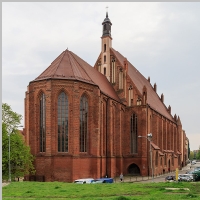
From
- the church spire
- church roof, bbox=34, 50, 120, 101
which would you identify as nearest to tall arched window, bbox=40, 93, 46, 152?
church roof, bbox=34, 50, 120, 101

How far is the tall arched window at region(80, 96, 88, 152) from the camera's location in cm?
4266

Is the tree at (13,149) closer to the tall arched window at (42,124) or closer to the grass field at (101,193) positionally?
the tall arched window at (42,124)

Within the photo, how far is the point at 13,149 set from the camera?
3619cm

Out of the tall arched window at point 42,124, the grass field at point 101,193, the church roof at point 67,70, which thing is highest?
the church roof at point 67,70

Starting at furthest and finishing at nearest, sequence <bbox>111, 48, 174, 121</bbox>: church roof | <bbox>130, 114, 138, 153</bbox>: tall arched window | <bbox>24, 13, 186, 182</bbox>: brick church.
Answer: <bbox>111, 48, 174, 121</bbox>: church roof, <bbox>130, 114, 138, 153</bbox>: tall arched window, <bbox>24, 13, 186, 182</bbox>: brick church

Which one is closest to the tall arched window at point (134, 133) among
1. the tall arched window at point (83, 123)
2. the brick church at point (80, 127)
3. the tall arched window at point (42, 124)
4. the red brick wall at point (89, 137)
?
the brick church at point (80, 127)

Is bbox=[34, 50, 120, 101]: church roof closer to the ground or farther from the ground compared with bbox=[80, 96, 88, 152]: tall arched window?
farther from the ground

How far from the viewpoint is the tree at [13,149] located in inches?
1404

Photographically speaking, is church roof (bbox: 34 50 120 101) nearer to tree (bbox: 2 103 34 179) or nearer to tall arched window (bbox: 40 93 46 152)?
tall arched window (bbox: 40 93 46 152)

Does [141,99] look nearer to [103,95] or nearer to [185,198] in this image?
[103,95]

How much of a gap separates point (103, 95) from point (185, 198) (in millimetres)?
33441

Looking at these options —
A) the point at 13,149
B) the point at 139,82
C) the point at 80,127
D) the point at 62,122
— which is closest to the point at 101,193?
the point at 13,149

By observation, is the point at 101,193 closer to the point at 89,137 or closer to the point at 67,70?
the point at 89,137

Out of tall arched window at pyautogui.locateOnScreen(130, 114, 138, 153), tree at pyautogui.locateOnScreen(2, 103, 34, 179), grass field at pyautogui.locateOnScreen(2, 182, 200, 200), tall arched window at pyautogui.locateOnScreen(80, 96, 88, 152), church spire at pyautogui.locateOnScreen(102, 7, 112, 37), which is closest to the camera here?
grass field at pyautogui.locateOnScreen(2, 182, 200, 200)
